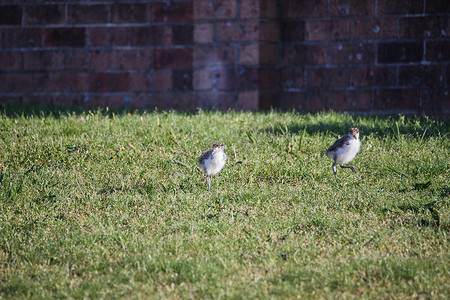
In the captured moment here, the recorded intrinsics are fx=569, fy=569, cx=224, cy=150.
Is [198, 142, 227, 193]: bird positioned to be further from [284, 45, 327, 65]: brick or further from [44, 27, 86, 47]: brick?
[44, 27, 86, 47]: brick

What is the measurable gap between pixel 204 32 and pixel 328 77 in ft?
6.90

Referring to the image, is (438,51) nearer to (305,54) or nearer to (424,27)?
(424,27)

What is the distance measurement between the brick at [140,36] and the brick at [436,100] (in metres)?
4.45

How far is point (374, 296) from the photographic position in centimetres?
337

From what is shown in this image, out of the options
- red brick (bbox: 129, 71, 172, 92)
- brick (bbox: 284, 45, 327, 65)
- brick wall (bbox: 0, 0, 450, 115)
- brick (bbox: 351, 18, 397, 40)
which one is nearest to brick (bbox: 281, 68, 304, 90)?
brick wall (bbox: 0, 0, 450, 115)

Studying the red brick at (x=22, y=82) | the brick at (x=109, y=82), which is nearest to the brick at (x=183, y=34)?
the brick at (x=109, y=82)

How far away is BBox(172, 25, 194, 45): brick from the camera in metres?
9.41

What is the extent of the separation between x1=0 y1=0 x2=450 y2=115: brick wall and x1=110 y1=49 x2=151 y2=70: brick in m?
0.02

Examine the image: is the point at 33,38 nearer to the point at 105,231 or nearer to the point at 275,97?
the point at 275,97

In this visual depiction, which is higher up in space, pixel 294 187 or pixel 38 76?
pixel 38 76

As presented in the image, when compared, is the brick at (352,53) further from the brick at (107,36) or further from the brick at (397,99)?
the brick at (107,36)

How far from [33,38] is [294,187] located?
640 cm

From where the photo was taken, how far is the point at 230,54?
8.99 m

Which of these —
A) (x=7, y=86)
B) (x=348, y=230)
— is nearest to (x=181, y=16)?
(x=7, y=86)
